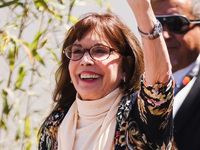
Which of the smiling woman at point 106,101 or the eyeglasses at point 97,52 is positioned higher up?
the eyeglasses at point 97,52

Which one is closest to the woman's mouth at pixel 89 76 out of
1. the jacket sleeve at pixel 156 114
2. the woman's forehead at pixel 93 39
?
the woman's forehead at pixel 93 39

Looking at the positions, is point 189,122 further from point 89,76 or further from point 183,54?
point 89,76

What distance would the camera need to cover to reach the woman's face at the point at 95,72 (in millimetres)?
1678

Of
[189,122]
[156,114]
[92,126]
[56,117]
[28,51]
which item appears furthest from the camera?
[28,51]

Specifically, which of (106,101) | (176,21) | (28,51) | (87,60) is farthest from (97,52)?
(28,51)

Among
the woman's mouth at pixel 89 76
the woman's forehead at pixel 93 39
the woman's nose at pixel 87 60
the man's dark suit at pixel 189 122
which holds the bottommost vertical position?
the man's dark suit at pixel 189 122

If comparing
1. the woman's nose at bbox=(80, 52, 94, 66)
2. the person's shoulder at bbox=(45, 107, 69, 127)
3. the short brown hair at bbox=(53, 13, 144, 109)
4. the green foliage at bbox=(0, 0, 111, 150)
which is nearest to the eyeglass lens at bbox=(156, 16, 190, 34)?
the short brown hair at bbox=(53, 13, 144, 109)

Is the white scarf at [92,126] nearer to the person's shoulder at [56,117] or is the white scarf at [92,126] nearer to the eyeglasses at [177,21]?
the person's shoulder at [56,117]

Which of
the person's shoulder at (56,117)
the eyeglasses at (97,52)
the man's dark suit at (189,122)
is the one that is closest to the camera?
the man's dark suit at (189,122)

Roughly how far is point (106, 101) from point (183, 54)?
336 millimetres

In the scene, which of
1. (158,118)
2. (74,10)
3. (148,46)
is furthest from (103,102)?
(74,10)

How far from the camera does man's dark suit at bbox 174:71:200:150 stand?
1.56 m

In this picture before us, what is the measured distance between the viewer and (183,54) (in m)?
1.69

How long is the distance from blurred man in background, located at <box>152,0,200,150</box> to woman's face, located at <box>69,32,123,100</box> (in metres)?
0.22
